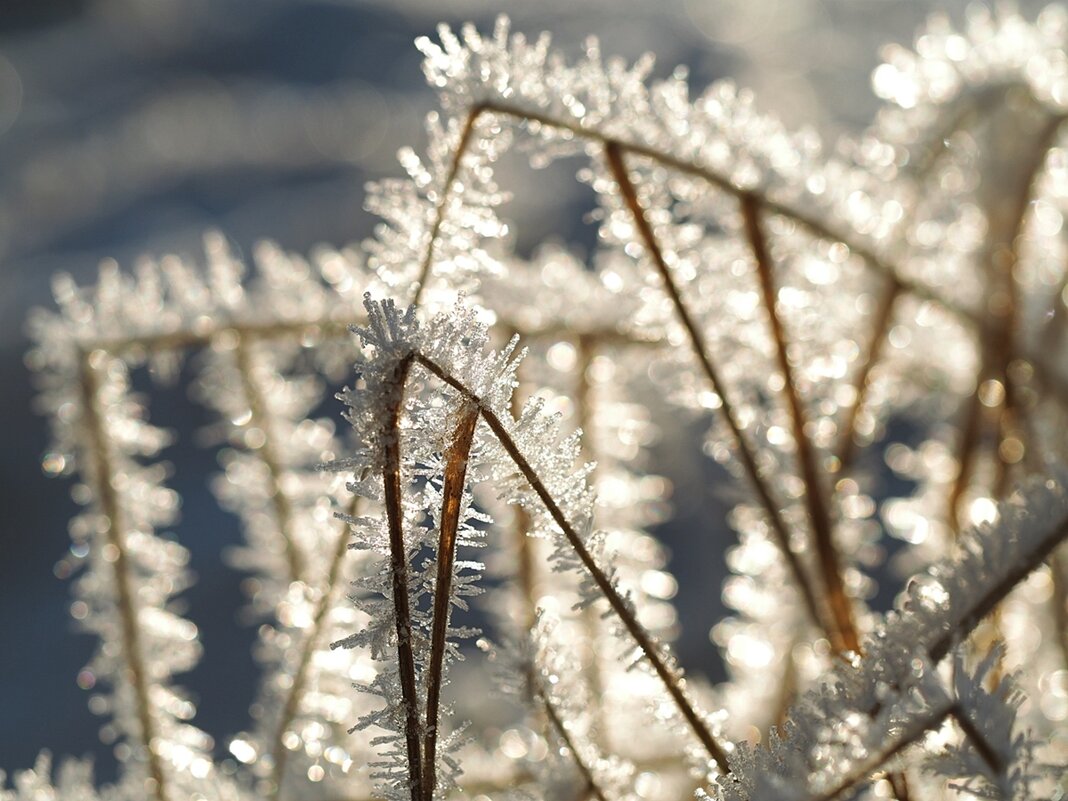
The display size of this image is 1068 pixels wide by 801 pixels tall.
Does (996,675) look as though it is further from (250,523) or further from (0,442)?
(0,442)

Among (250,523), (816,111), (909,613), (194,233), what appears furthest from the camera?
(816,111)

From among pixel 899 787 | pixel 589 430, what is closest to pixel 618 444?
pixel 589 430

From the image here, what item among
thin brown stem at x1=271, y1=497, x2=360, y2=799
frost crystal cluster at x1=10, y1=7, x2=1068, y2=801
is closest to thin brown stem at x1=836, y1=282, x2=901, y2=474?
frost crystal cluster at x1=10, y1=7, x2=1068, y2=801

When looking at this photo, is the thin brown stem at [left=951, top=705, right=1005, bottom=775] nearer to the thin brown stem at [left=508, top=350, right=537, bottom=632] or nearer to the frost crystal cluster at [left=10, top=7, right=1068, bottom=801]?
the frost crystal cluster at [left=10, top=7, right=1068, bottom=801]

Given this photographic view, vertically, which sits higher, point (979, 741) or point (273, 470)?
point (273, 470)

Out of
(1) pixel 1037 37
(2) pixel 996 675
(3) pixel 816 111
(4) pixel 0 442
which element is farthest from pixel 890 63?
(3) pixel 816 111

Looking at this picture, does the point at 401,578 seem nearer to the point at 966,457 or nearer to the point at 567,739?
the point at 567,739
